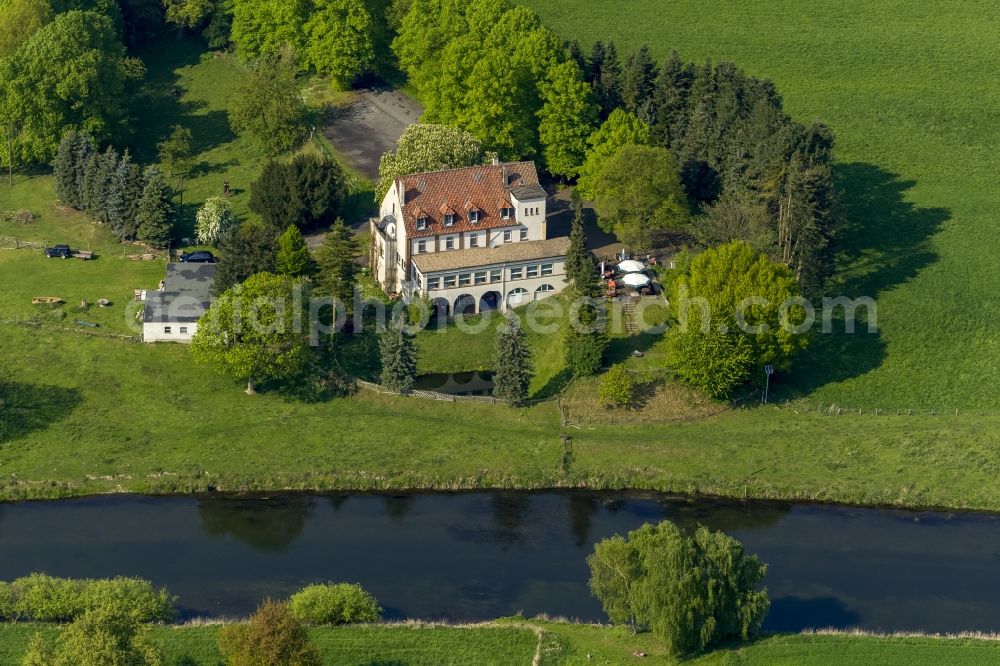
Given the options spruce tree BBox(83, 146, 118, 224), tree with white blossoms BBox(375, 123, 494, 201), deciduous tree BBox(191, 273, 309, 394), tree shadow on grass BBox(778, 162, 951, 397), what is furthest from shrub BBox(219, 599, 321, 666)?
spruce tree BBox(83, 146, 118, 224)

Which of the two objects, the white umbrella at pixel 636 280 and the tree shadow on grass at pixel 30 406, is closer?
the tree shadow on grass at pixel 30 406

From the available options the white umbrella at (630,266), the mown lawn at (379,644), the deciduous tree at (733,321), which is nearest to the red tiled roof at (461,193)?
the white umbrella at (630,266)

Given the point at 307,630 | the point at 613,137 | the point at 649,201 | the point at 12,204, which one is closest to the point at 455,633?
the point at 307,630

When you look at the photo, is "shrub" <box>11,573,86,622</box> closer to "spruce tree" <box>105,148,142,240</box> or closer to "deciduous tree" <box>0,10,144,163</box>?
"spruce tree" <box>105,148,142,240</box>

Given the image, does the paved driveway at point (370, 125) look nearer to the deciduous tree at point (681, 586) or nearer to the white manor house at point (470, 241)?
the white manor house at point (470, 241)

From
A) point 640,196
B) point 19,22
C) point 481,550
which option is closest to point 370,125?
point 640,196

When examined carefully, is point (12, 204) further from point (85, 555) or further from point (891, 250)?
point (891, 250)
